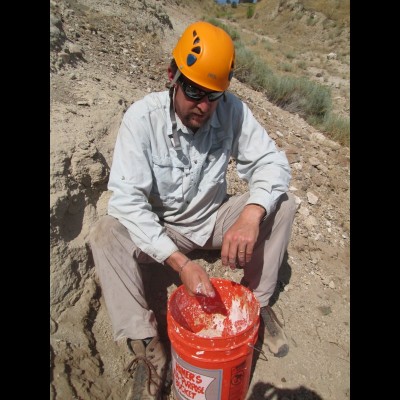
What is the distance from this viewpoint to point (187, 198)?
2.34 m

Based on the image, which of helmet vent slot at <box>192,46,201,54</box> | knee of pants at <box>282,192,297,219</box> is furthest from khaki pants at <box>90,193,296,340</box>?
helmet vent slot at <box>192,46,201,54</box>

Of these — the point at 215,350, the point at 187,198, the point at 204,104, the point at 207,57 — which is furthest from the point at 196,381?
the point at 207,57

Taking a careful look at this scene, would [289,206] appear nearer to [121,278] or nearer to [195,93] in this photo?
[195,93]

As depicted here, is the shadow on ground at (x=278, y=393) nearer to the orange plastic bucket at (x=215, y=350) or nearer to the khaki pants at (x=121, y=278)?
the orange plastic bucket at (x=215, y=350)

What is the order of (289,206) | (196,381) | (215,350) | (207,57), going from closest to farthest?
1. (215,350)
2. (196,381)
3. (207,57)
4. (289,206)

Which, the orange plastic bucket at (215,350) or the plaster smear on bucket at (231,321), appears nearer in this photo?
the orange plastic bucket at (215,350)

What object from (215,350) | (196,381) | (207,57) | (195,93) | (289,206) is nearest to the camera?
(215,350)

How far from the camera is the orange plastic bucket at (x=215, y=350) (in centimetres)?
163

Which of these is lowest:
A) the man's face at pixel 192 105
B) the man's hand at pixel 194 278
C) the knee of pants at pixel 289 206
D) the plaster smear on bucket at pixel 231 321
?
the plaster smear on bucket at pixel 231 321

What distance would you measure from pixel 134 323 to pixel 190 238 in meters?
0.66

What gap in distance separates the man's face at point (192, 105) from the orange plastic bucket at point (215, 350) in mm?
938

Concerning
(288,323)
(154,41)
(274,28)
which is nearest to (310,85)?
(154,41)

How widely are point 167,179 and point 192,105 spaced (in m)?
0.47

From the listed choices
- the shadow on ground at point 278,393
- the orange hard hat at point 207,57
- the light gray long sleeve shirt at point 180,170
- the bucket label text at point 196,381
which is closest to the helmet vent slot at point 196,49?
the orange hard hat at point 207,57
